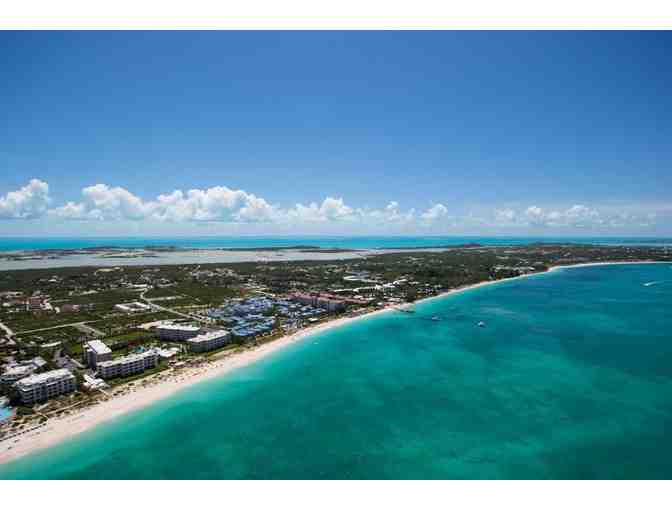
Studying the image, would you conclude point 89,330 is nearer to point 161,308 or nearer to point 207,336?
point 161,308

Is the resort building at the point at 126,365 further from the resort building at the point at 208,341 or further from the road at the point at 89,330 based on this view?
the road at the point at 89,330

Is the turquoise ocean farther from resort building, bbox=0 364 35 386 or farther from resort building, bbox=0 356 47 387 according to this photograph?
resort building, bbox=0 356 47 387

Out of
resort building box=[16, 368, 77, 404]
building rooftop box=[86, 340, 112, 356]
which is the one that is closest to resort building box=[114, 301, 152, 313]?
building rooftop box=[86, 340, 112, 356]

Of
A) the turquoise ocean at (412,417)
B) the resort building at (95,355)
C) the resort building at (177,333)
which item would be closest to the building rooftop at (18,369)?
the resort building at (95,355)

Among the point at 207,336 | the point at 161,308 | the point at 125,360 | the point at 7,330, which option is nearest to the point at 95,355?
the point at 125,360

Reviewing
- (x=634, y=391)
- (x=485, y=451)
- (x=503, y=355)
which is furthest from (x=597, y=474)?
(x=503, y=355)
